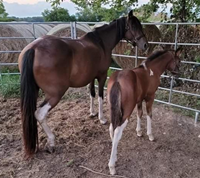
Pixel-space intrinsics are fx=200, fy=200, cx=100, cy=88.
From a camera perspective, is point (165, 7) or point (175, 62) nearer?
point (175, 62)

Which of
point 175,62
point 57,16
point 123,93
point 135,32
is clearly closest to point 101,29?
point 135,32

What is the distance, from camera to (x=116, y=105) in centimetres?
196

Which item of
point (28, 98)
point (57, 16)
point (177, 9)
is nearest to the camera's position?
point (28, 98)

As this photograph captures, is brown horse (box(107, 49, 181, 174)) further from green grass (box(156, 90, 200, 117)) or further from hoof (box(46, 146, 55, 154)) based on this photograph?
green grass (box(156, 90, 200, 117))

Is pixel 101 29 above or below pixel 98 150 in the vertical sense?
above

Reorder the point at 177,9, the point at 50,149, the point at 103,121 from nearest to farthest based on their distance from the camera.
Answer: the point at 50,149
the point at 103,121
the point at 177,9

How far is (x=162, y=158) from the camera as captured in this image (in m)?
2.26

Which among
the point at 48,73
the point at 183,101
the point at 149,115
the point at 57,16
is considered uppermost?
the point at 57,16

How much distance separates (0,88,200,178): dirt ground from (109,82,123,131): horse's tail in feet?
1.78

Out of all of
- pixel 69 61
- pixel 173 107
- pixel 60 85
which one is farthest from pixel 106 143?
pixel 173 107

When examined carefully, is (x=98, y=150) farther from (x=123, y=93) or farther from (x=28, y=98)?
(x=28, y=98)

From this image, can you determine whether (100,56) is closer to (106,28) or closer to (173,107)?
(106,28)

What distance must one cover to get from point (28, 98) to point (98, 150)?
1.02 m

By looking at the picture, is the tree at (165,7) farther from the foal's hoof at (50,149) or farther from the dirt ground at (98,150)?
the foal's hoof at (50,149)
